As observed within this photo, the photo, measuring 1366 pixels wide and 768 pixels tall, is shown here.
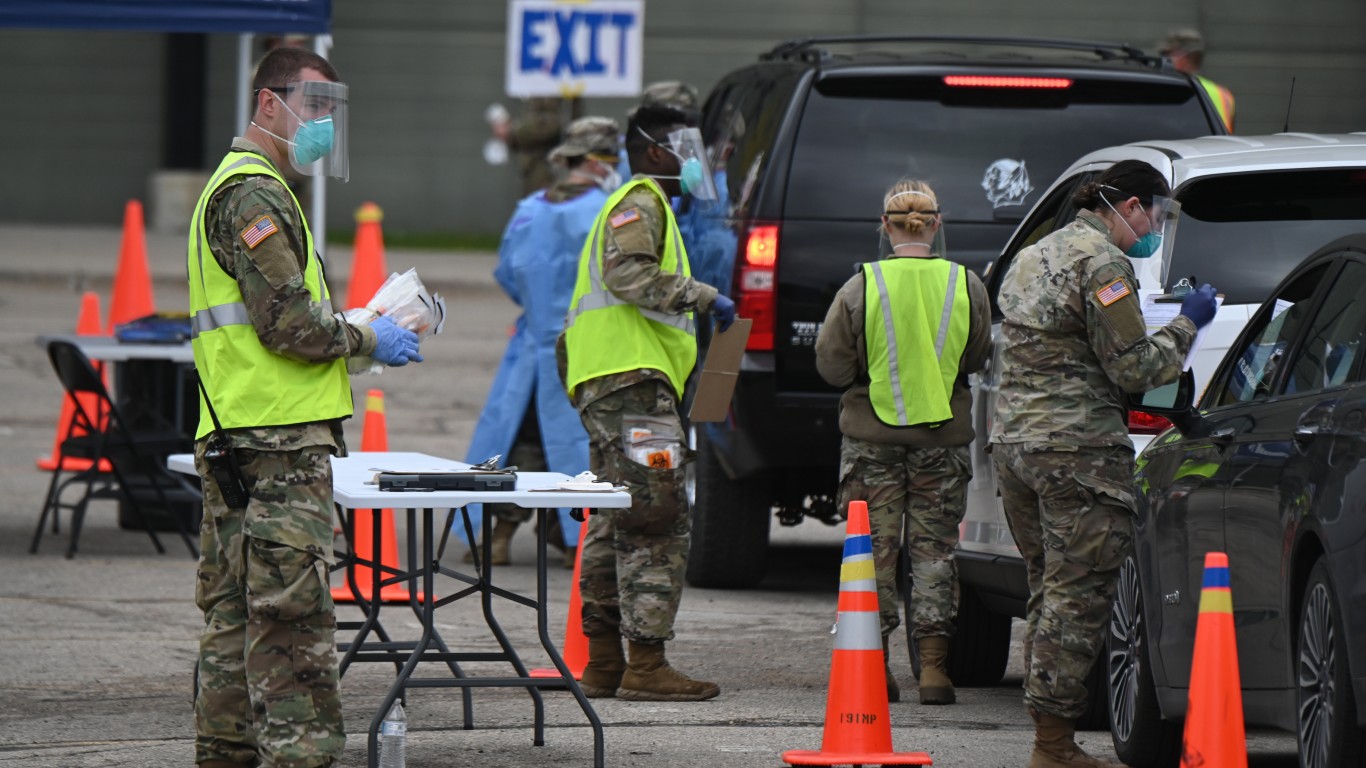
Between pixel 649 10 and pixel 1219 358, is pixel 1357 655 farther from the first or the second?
pixel 649 10

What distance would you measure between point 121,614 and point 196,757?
332 centimetres

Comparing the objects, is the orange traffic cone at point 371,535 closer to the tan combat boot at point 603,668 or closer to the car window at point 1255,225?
the tan combat boot at point 603,668

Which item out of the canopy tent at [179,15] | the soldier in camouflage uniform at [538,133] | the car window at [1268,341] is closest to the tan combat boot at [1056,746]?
the car window at [1268,341]

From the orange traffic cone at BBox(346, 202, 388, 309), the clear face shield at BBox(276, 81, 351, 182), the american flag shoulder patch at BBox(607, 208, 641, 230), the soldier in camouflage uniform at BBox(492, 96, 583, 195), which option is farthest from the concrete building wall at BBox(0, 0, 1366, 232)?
the clear face shield at BBox(276, 81, 351, 182)

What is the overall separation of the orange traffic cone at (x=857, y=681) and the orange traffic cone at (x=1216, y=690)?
124 cm

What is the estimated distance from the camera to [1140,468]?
266 inches

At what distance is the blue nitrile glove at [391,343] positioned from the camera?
5777mm

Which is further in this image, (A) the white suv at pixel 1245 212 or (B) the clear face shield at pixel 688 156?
(B) the clear face shield at pixel 688 156

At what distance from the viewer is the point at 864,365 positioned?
25.2 ft

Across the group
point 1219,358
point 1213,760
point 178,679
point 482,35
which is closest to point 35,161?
point 482,35

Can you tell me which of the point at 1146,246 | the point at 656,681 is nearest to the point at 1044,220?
the point at 1146,246

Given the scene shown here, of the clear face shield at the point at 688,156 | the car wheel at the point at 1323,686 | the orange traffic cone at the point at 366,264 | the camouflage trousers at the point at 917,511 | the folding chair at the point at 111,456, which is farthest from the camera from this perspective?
the orange traffic cone at the point at 366,264

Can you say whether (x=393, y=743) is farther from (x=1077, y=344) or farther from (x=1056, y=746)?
(x=1077, y=344)

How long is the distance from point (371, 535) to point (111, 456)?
5.70 feet
